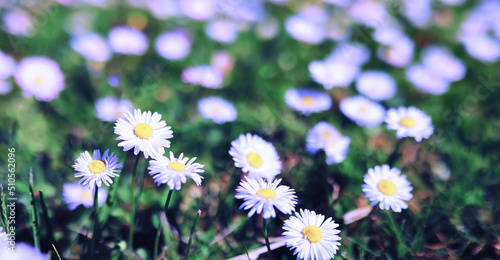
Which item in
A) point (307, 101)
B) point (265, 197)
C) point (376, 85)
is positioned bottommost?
point (376, 85)

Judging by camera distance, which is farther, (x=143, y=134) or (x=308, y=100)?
(x=308, y=100)

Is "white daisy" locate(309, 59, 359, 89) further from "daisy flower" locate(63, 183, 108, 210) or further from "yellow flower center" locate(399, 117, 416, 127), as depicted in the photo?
Result: "daisy flower" locate(63, 183, 108, 210)

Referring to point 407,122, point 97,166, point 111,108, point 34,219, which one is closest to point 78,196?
point 34,219

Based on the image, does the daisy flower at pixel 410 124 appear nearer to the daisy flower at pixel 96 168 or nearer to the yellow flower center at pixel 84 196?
the daisy flower at pixel 96 168

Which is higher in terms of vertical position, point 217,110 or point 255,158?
point 255,158

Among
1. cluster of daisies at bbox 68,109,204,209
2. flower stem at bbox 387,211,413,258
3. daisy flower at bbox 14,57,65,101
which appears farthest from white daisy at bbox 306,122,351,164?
daisy flower at bbox 14,57,65,101

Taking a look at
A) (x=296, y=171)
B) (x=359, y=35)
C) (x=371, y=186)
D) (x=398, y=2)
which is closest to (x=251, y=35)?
(x=359, y=35)

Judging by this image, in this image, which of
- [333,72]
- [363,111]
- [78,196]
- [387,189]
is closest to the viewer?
[387,189]

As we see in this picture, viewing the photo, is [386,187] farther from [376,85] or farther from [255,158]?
[376,85]
